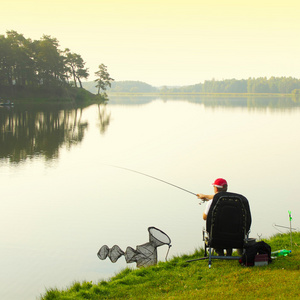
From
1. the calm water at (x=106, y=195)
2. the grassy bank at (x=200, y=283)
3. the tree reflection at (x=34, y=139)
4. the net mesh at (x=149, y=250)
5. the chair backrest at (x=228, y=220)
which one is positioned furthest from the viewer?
the tree reflection at (x=34, y=139)

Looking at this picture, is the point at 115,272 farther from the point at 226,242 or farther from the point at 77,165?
the point at 77,165

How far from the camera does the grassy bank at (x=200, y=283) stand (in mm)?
5383

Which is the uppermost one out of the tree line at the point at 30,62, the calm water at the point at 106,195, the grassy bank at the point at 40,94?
the tree line at the point at 30,62

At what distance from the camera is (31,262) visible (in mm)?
8188

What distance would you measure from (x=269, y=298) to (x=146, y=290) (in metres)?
1.68

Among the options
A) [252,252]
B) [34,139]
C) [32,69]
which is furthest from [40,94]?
[252,252]

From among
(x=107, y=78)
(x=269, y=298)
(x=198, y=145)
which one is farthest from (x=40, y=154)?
(x=107, y=78)

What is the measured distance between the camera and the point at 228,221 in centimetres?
638

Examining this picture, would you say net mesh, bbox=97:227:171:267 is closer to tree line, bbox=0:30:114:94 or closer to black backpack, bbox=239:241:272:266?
black backpack, bbox=239:241:272:266

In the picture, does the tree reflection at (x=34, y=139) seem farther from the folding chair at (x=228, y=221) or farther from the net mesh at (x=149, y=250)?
the folding chair at (x=228, y=221)

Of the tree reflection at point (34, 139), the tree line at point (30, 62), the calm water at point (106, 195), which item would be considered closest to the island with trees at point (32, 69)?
the tree line at point (30, 62)

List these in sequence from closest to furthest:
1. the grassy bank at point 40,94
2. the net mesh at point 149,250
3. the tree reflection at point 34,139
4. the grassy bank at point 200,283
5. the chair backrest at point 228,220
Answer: the grassy bank at point 200,283, the chair backrest at point 228,220, the net mesh at point 149,250, the tree reflection at point 34,139, the grassy bank at point 40,94

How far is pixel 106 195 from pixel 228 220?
25.5 feet

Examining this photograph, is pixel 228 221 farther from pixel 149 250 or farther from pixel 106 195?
pixel 106 195
